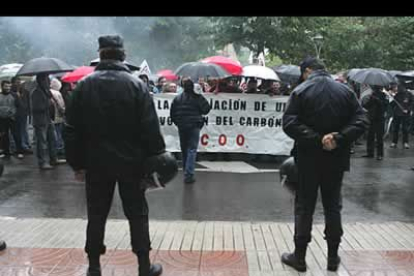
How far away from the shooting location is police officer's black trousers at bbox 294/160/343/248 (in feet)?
14.3

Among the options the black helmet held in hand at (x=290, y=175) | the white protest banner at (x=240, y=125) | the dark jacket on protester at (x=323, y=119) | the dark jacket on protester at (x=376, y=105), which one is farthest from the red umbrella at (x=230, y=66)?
the dark jacket on protester at (x=323, y=119)

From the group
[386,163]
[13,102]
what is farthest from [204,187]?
[13,102]

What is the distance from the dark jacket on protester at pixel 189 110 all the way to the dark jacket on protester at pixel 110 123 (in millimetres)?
4565

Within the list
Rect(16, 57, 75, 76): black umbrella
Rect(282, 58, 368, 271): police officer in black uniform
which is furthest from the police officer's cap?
Rect(16, 57, 75, 76): black umbrella

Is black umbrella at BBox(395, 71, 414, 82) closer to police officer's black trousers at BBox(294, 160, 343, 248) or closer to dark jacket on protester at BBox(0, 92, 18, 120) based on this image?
dark jacket on protester at BBox(0, 92, 18, 120)

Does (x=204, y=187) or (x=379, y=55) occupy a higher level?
(x=379, y=55)

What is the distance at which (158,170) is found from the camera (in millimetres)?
3898

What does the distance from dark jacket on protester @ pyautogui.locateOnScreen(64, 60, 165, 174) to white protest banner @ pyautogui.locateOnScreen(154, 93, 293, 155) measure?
6.88 meters

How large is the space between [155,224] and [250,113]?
5.46 metres

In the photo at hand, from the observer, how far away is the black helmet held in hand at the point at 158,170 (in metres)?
3.89

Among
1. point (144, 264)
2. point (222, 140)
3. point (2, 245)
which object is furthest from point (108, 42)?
point (222, 140)

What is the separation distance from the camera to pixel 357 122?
4.30 meters

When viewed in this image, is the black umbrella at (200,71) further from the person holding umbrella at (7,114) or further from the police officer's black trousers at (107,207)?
the police officer's black trousers at (107,207)
